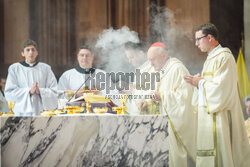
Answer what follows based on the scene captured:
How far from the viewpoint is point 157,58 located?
5.44 meters

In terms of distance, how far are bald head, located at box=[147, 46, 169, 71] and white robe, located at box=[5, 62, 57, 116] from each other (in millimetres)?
1499

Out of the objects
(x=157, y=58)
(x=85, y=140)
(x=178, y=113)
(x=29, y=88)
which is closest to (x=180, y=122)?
(x=178, y=113)

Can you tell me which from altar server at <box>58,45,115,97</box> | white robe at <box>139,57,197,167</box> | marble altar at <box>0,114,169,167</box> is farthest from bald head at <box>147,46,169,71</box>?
marble altar at <box>0,114,169,167</box>

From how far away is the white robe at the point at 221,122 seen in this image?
4.45 m

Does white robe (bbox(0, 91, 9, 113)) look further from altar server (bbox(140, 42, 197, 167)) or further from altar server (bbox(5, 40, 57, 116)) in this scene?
altar server (bbox(140, 42, 197, 167))

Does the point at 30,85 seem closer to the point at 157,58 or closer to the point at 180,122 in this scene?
the point at 157,58

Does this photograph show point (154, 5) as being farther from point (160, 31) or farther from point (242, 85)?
point (242, 85)

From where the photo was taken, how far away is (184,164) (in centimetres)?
482

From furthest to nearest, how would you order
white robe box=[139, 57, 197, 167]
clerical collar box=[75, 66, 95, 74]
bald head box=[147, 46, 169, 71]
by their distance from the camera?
clerical collar box=[75, 66, 95, 74] < bald head box=[147, 46, 169, 71] < white robe box=[139, 57, 197, 167]

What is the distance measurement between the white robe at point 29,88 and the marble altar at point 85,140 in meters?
1.83

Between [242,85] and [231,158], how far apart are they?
2.35 meters

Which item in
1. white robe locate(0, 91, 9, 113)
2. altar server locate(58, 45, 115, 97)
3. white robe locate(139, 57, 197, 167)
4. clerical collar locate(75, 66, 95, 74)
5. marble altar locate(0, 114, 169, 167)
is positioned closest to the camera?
marble altar locate(0, 114, 169, 167)

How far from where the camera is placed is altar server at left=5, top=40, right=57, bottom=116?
214 inches

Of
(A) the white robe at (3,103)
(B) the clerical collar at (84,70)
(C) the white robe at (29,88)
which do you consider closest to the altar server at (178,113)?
(B) the clerical collar at (84,70)
